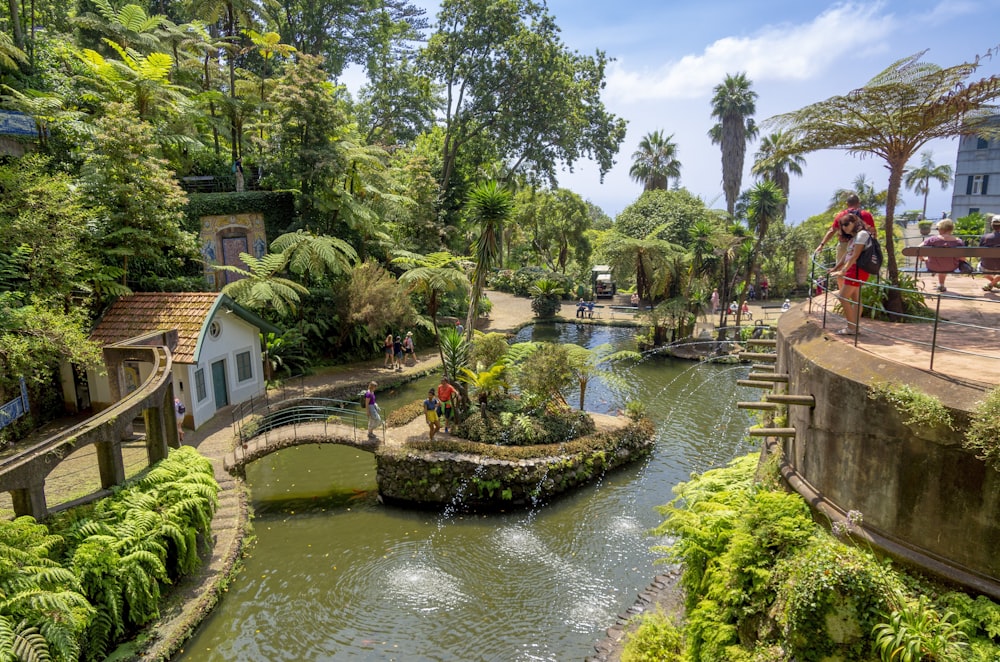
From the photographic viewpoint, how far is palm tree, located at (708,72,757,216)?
52938mm

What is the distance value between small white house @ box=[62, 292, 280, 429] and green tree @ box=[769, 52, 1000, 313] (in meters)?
15.1

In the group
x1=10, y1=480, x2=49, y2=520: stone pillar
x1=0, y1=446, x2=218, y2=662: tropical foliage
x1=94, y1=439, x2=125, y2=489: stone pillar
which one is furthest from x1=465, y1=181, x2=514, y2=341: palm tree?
x1=10, y1=480, x2=49, y2=520: stone pillar

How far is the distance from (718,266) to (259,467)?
26.9 metres

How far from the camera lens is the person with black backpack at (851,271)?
8008mm

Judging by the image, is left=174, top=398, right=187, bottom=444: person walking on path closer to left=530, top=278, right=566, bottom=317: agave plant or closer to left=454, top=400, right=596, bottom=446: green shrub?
left=454, top=400, right=596, bottom=446: green shrub

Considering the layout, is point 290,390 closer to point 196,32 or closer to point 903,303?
point 903,303

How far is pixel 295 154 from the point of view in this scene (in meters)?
24.6

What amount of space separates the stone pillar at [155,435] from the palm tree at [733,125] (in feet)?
166

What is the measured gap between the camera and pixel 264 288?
811 inches

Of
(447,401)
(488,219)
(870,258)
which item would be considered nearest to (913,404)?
(870,258)

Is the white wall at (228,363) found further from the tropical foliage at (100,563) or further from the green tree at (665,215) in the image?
the green tree at (665,215)

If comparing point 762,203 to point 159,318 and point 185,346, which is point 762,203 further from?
point 159,318

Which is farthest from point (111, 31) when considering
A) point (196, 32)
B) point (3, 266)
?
point (3, 266)

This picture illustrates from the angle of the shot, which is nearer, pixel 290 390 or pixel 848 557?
pixel 848 557
